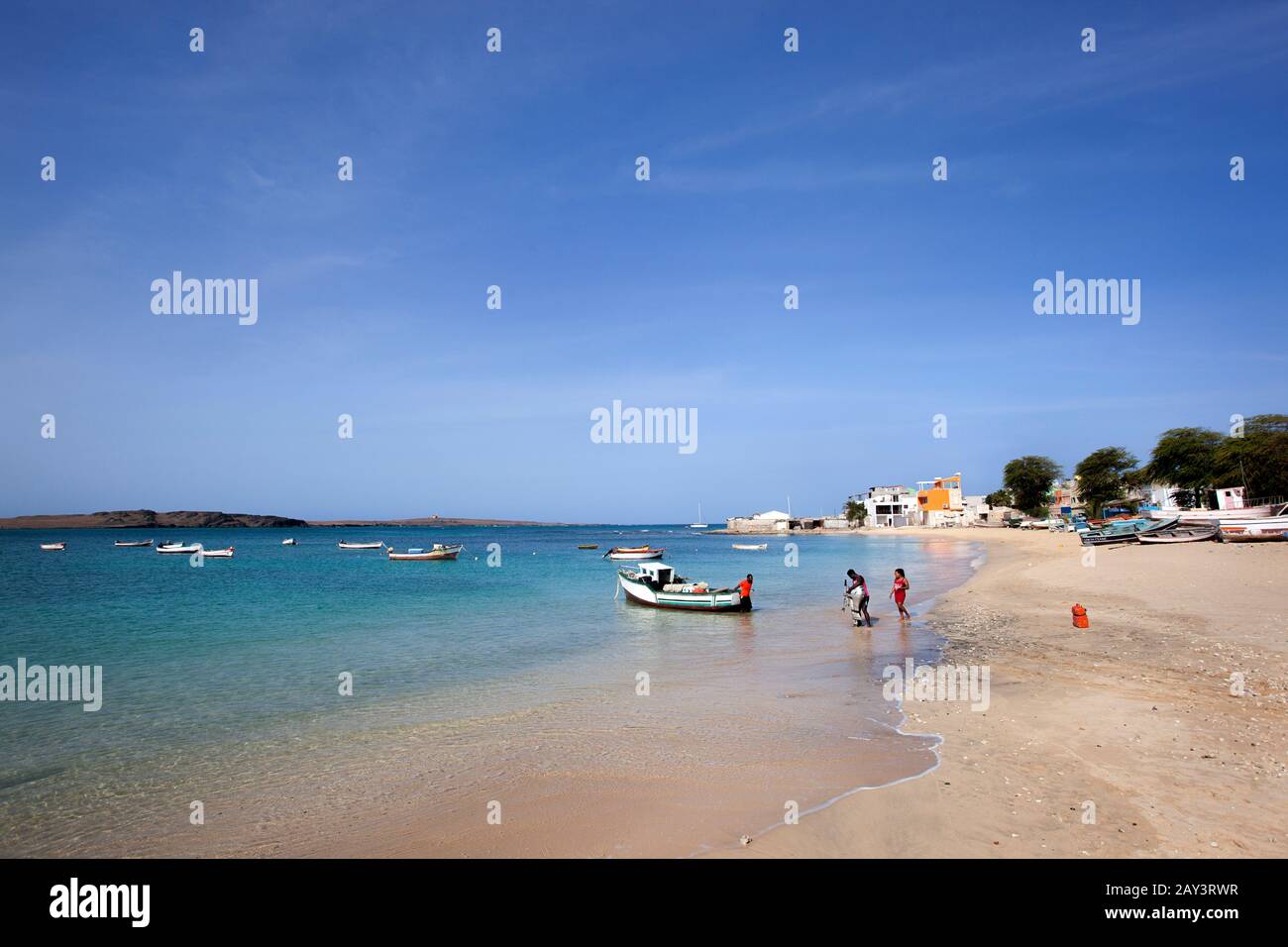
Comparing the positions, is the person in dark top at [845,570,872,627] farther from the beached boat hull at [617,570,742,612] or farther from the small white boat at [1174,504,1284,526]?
the small white boat at [1174,504,1284,526]

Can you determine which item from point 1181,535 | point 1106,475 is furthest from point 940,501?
point 1181,535

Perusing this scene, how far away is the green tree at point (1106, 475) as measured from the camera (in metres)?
→ 85.9

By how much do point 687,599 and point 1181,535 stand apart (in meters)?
35.5

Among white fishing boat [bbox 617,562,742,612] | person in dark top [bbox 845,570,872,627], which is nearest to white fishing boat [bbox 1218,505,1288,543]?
person in dark top [bbox 845,570,872,627]

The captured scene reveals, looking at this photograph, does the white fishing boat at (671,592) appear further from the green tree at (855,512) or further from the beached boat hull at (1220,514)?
the green tree at (855,512)

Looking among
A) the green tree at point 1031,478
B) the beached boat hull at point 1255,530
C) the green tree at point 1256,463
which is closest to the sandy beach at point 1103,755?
the beached boat hull at point 1255,530

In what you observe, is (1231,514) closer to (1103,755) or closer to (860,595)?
(860,595)

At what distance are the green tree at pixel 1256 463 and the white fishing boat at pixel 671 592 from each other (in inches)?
1850

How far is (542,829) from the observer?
753 cm

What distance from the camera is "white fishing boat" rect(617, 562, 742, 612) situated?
28.0 metres

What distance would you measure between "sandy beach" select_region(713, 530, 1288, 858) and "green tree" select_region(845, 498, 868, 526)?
15169 cm

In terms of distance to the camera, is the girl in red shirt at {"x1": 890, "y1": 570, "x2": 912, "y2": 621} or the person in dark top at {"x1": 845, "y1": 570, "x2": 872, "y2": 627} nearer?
the person in dark top at {"x1": 845, "y1": 570, "x2": 872, "y2": 627}
